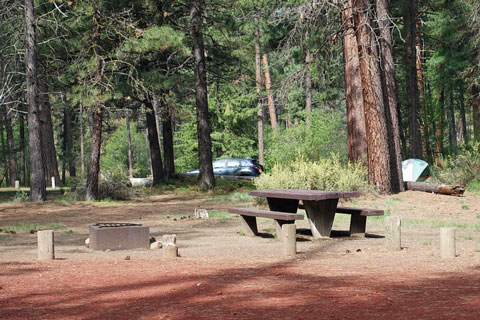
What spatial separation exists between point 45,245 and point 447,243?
6396 millimetres

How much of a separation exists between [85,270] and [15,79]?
26202 millimetres

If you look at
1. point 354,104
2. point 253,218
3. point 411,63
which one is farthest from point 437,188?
point 411,63

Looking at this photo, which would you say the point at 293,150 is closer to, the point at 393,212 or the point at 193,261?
the point at 393,212

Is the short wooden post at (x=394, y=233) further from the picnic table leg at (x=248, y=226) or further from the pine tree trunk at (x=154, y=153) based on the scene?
the pine tree trunk at (x=154, y=153)

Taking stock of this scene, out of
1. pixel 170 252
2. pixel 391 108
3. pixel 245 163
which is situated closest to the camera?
pixel 170 252

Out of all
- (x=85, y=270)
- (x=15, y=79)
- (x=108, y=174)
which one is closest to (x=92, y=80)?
(x=108, y=174)

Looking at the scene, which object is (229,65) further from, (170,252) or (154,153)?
(170,252)

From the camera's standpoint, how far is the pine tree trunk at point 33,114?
22.9 meters

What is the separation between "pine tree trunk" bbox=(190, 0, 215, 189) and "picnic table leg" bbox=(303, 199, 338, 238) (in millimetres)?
14725

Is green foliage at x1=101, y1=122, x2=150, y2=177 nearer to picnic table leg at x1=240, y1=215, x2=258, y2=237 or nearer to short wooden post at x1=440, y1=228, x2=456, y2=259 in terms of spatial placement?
picnic table leg at x1=240, y1=215, x2=258, y2=237

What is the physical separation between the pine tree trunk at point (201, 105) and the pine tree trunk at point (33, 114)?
23.5ft

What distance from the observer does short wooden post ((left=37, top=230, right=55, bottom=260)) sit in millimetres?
10289

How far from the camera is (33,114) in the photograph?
900 inches

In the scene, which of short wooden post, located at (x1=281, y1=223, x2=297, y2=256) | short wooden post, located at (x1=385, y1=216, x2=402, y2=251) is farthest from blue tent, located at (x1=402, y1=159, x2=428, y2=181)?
short wooden post, located at (x1=281, y1=223, x2=297, y2=256)
